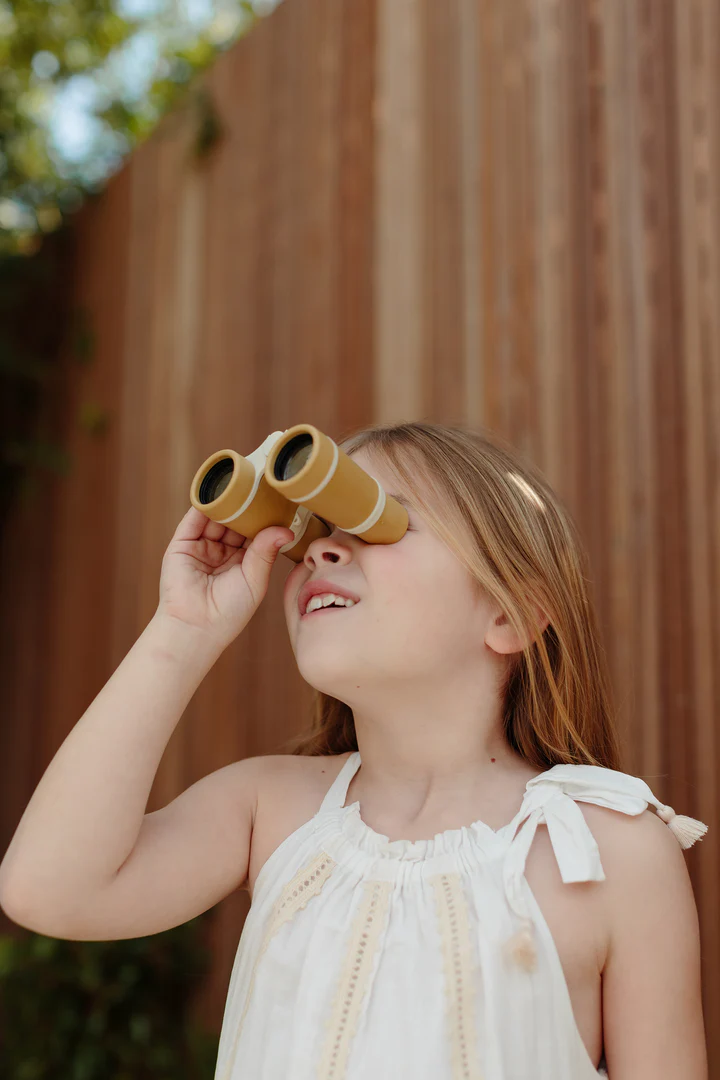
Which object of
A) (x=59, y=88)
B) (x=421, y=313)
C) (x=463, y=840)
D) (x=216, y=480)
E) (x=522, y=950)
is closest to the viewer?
(x=522, y=950)

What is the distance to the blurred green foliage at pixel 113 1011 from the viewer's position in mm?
2527

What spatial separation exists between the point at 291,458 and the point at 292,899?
1.42 ft

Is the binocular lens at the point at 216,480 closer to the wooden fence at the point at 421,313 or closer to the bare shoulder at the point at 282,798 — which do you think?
the bare shoulder at the point at 282,798

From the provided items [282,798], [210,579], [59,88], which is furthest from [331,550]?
[59,88]

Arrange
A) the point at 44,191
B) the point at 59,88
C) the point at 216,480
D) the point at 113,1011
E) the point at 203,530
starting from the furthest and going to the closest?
the point at 59,88, the point at 44,191, the point at 113,1011, the point at 203,530, the point at 216,480

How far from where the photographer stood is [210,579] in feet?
4.00

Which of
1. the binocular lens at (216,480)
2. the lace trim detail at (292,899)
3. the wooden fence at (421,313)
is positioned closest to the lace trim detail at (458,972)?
the lace trim detail at (292,899)

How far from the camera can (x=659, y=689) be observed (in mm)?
1508

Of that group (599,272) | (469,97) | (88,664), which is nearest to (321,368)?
(469,97)

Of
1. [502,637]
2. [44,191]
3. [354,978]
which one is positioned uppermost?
[44,191]

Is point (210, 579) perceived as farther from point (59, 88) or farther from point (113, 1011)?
point (59, 88)

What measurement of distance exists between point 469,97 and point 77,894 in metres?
1.61

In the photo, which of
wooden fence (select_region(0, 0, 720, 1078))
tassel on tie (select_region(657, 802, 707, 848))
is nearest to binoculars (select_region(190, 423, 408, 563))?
tassel on tie (select_region(657, 802, 707, 848))

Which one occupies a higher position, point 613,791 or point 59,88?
point 59,88
